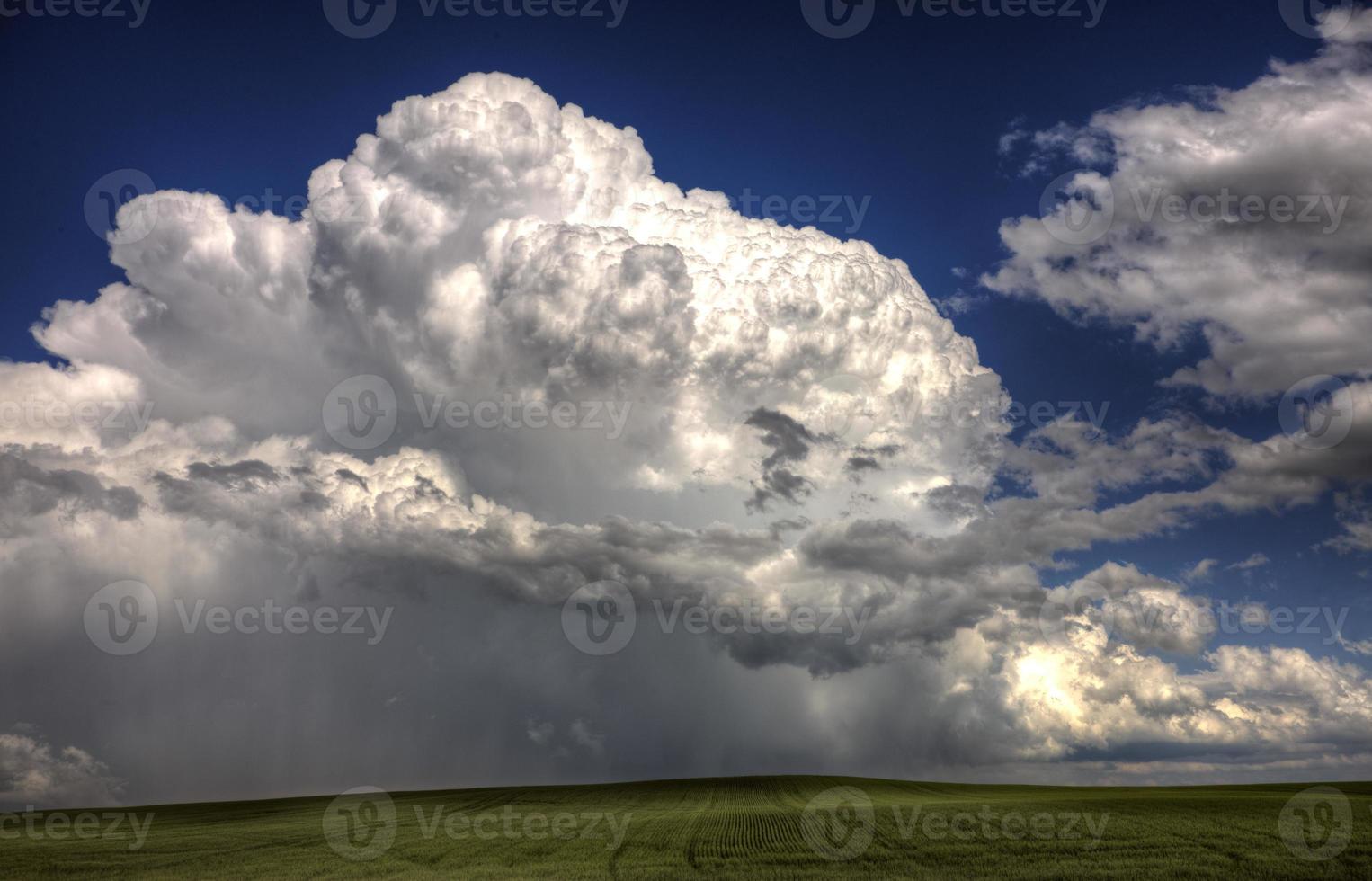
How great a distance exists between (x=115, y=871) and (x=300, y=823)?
27.5m

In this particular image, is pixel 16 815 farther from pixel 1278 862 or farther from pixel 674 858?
pixel 1278 862

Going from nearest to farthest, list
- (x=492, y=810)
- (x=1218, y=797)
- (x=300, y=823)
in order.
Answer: (x=1218, y=797) → (x=300, y=823) → (x=492, y=810)

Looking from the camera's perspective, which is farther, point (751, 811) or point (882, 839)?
point (751, 811)

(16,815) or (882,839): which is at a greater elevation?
(882,839)

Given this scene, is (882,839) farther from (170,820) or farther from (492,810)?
(170,820)

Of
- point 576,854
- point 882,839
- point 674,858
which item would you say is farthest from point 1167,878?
point 576,854

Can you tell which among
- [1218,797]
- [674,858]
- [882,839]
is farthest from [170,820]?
[1218,797]

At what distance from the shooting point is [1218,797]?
74.2 metres

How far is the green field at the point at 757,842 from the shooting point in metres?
47.1

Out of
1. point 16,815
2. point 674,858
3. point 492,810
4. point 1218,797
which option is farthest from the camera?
point 16,815

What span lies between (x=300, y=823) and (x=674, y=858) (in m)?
43.9

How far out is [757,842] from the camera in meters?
57.5

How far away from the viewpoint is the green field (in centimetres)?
4706

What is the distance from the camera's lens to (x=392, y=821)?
78562 mm
